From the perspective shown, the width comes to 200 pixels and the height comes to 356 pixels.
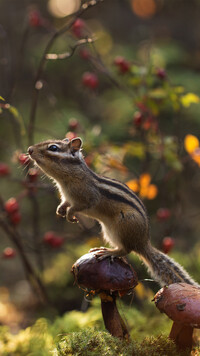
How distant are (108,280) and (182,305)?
389 mm

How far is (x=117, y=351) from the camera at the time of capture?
2221 millimetres

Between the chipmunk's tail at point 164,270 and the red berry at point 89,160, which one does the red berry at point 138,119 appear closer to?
the red berry at point 89,160

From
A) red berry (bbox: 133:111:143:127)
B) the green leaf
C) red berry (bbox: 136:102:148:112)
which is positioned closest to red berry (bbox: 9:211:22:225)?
red berry (bbox: 133:111:143:127)

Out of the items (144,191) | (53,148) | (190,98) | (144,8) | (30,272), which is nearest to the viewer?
(53,148)

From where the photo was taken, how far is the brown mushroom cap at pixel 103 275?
2135mm

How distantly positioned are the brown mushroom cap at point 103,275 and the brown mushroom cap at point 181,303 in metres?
0.19

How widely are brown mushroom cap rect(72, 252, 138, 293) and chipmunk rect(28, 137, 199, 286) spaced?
0.15 metres

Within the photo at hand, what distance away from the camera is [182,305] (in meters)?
1.98

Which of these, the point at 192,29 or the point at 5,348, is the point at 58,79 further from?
the point at 5,348

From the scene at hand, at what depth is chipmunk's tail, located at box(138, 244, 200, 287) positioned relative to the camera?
243 cm

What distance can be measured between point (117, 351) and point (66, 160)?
3.58 ft

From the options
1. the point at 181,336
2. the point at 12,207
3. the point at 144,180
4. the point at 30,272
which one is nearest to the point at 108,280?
the point at 181,336

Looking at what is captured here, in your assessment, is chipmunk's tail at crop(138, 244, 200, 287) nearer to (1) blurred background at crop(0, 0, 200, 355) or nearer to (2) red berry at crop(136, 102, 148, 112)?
(1) blurred background at crop(0, 0, 200, 355)

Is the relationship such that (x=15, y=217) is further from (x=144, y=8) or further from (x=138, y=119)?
(x=144, y=8)
